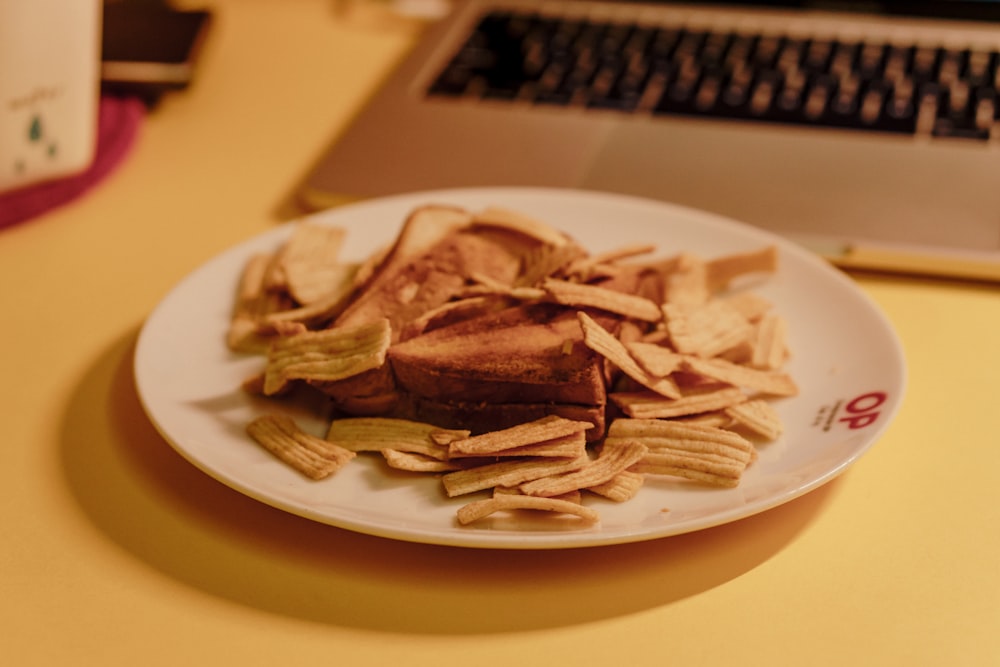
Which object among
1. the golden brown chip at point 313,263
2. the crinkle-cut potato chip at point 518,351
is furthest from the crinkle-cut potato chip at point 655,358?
the golden brown chip at point 313,263

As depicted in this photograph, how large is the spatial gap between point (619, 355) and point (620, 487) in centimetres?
9

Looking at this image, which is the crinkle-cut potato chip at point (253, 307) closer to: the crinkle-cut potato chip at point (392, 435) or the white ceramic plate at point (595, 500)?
the white ceramic plate at point (595, 500)

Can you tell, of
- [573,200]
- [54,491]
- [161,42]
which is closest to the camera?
[54,491]

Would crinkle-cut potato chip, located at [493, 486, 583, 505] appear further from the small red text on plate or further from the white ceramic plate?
the small red text on plate

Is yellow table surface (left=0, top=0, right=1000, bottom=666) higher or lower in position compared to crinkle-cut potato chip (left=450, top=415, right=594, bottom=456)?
lower

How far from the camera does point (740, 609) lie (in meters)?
0.61

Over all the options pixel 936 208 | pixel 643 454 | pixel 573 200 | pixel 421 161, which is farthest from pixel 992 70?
pixel 643 454

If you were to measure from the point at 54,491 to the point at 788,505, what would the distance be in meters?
0.49

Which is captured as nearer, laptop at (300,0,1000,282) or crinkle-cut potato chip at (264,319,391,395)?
crinkle-cut potato chip at (264,319,391,395)

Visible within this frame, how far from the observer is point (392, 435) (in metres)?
0.67

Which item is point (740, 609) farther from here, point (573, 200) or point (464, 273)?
point (573, 200)

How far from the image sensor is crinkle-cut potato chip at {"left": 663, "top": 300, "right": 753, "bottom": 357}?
0.73 m

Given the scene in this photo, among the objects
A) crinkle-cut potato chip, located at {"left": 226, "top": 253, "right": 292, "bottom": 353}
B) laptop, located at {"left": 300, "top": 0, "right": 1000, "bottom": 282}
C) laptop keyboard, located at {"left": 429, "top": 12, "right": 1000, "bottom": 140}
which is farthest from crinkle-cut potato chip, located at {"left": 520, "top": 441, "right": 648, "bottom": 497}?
laptop keyboard, located at {"left": 429, "top": 12, "right": 1000, "bottom": 140}

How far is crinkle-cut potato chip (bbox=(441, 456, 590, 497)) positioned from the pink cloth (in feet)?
2.07
